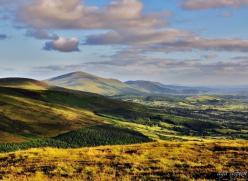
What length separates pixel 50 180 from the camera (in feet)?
123

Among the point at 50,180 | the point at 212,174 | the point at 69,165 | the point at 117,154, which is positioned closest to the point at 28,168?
the point at 69,165

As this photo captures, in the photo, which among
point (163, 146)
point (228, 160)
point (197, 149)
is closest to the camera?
point (228, 160)

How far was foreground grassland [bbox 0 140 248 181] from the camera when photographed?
1491 inches

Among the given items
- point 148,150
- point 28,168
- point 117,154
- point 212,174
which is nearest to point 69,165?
point 28,168

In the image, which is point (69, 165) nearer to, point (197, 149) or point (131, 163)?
point (131, 163)

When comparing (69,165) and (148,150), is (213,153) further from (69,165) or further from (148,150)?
(69,165)

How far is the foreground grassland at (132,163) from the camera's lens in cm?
3788

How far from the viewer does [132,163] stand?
143 ft

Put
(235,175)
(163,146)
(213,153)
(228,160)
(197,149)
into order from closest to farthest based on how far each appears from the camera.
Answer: (235,175), (228,160), (213,153), (197,149), (163,146)

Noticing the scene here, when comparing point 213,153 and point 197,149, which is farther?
point 197,149

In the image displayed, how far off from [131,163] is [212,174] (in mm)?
10529

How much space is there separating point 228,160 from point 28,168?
73.8ft

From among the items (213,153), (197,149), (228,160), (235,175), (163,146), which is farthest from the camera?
(163,146)

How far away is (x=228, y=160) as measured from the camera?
43.4 metres
